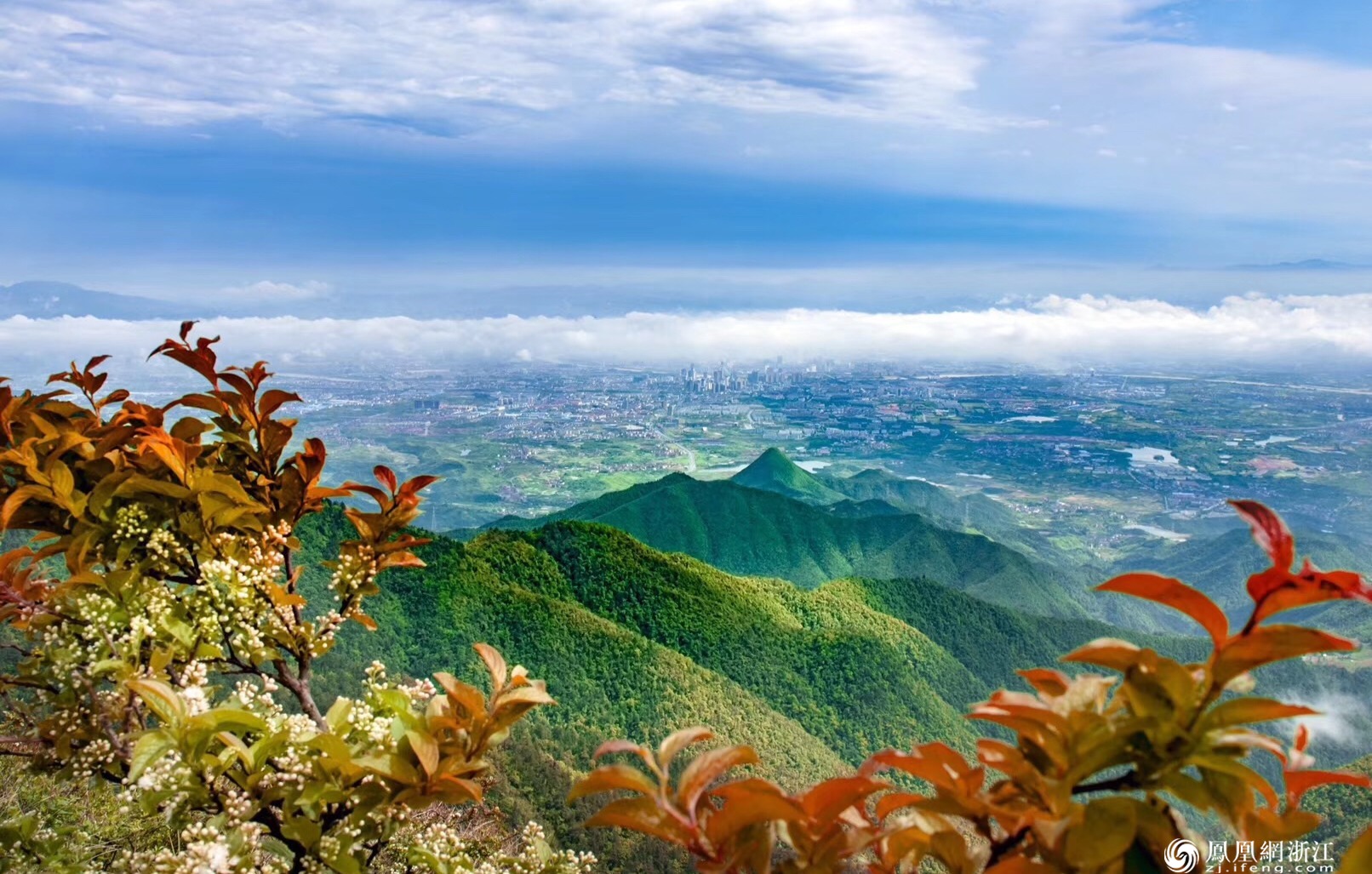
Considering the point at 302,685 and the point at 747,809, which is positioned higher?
the point at 747,809

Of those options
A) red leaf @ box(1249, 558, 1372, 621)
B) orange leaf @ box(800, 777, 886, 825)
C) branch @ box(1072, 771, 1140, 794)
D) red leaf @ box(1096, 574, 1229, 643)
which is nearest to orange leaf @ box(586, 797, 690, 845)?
orange leaf @ box(800, 777, 886, 825)

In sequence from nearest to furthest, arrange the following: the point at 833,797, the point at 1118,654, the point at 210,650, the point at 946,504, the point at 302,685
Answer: the point at 1118,654 < the point at 833,797 < the point at 210,650 < the point at 302,685 < the point at 946,504

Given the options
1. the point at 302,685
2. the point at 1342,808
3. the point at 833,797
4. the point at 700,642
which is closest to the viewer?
the point at 833,797

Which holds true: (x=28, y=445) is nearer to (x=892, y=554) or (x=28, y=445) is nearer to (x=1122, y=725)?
(x=1122, y=725)

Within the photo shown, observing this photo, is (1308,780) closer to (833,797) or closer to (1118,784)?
(1118,784)

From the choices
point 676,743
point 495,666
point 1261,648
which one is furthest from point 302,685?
point 1261,648

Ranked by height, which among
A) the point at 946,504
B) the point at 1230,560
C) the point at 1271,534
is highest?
the point at 1271,534
